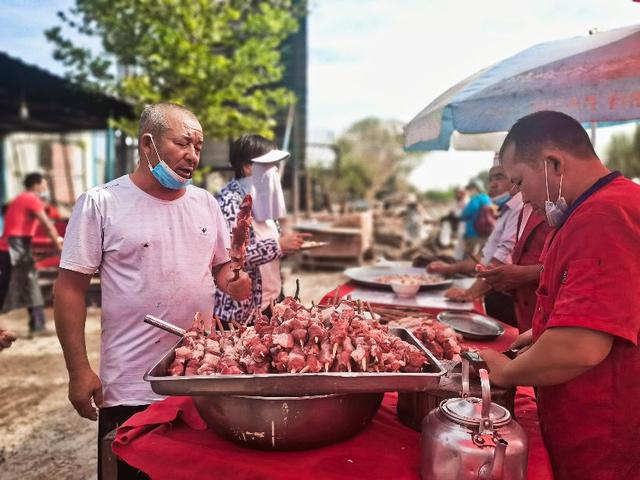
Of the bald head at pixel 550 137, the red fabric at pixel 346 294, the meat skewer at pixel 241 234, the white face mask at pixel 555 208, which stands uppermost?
the bald head at pixel 550 137

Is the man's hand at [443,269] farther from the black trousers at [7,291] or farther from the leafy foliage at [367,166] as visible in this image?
the leafy foliage at [367,166]

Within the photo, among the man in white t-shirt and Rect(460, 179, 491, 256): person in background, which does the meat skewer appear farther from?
Rect(460, 179, 491, 256): person in background

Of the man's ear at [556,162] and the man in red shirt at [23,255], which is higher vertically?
the man's ear at [556,162]

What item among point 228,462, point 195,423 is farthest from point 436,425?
point 195,423

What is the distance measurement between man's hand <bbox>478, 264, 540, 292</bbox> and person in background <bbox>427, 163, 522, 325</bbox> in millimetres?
495

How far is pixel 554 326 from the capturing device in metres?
1.57

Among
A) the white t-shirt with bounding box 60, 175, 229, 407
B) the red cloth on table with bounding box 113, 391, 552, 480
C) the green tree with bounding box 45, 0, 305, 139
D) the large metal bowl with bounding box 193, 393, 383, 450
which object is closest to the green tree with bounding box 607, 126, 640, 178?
the green tree with bounding box 45, 0, 305, 139

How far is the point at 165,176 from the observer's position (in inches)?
92.4

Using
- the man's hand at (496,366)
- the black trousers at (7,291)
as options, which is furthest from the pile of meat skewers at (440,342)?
the black trousers at (7,291)

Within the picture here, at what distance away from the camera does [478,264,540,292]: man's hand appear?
309 cm

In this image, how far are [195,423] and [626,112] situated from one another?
2.90m

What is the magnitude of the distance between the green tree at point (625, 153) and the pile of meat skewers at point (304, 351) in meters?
49.4

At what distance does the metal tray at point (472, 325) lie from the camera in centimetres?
281

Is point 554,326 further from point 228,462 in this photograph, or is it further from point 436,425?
point 228,462
